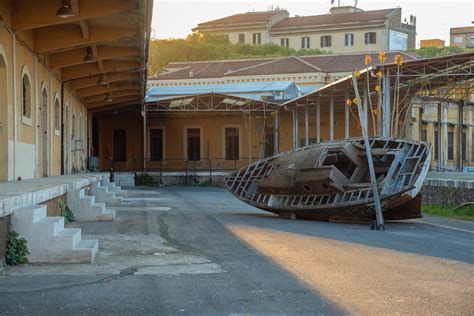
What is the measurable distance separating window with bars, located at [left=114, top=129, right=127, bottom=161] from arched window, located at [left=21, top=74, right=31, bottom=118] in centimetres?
2619

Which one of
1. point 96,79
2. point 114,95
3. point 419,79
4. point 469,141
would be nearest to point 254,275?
point 96,79

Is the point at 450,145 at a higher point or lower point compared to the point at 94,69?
lower

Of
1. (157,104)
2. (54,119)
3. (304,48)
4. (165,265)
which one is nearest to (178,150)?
(157,104)

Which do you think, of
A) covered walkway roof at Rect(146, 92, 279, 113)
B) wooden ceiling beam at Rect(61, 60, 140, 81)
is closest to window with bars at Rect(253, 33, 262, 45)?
covered walkway roof at Rect(146, 92, 279, 113)

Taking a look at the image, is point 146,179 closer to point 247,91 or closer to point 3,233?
point 247,91

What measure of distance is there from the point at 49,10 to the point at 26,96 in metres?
2.75

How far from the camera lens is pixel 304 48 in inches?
3637

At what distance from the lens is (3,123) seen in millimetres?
14836

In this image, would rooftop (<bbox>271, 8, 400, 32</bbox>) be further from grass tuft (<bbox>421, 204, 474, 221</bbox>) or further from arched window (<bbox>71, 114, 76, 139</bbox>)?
grass tuft (<bbox>421, 204, 474, 221</bbox>)

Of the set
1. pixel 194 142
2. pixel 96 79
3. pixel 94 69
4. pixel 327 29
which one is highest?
pixel 327 29

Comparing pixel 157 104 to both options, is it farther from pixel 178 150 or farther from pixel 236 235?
pixel 236 235

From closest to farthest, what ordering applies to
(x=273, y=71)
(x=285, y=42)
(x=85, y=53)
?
(x=85, y=53) → (x=273, y=71) → (x=285, y=42)

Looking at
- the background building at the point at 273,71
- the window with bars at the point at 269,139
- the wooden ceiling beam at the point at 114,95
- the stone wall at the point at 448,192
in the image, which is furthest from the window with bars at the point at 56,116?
the background building at the point at 273,71

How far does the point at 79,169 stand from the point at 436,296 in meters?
24.0
